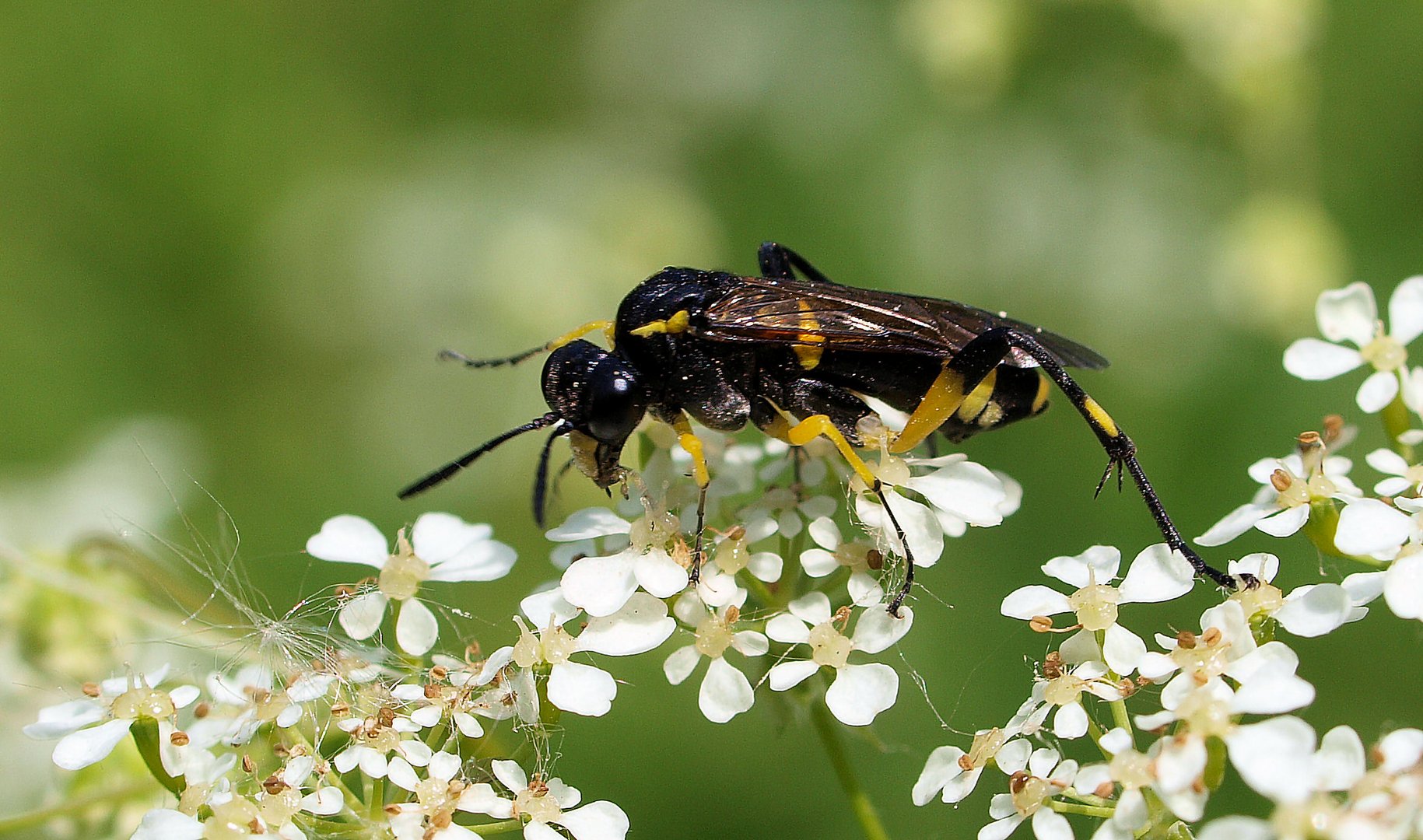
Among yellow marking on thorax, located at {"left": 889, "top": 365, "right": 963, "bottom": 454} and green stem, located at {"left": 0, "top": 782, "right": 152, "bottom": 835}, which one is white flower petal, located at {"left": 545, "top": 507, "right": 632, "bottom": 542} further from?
green stem, located at {"left": 0, "top": 782, "right": 152, "bottom": 835}

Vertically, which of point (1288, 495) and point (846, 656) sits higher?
Result: point (1288, 495)

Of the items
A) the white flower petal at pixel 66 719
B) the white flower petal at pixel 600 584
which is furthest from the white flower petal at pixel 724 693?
the white flower petal at pixel 66 719

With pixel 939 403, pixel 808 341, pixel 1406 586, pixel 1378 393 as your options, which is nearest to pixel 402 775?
pixel 808 341

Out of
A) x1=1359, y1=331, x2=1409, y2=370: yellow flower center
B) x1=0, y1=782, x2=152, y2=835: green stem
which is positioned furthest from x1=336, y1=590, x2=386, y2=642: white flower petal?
x1=1359, y1=331, x2=1409, y2=370: yellow flower center

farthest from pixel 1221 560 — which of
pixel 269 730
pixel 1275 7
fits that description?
pixel 269 730

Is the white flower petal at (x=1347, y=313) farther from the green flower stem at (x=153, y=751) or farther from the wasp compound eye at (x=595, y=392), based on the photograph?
the green flower stem at (x=153, y=751)

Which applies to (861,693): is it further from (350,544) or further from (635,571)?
(350,544)
